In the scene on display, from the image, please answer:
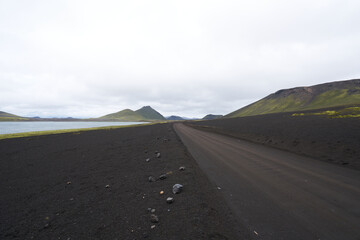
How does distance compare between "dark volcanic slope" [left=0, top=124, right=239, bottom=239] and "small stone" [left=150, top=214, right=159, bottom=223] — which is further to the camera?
"small stone" [left=150, top=214, right=159, bottom=223]

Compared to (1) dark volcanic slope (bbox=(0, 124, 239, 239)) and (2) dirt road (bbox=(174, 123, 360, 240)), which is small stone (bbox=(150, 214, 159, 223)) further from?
(2) dirt road (bbox=(174, 123, 360, 240))

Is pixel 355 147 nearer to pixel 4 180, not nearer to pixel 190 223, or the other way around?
pixel 190 223

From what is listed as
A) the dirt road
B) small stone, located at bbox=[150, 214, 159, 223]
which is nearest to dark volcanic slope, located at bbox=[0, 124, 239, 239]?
small stone, located at bbox=[150, 214, 159, 223]

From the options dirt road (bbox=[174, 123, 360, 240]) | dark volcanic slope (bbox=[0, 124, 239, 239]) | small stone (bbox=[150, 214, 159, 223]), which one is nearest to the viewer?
dirt road (bbox=[174, 123, 360, 240])

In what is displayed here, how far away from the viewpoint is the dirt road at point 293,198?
442cm

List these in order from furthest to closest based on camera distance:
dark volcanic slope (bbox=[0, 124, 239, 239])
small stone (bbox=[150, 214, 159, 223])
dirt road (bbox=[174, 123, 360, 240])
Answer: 1. small stone (bbox=[150, 214, 159, 223])
2. dark volcanic slope (bbox=[0, 124, 239, 239])
3. dirt road (bbox=[174, 123, 360, 240])

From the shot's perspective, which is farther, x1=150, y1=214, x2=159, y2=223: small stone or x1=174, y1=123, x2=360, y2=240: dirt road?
x1=150, y1=214, x2=159, y2=223: small stone

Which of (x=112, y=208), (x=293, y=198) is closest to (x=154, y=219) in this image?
(x=112, y=208)

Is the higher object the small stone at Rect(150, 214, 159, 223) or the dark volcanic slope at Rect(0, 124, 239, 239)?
the small stone at Rect(150, 214, 159, 223)

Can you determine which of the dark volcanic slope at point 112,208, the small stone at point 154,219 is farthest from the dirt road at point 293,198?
the small stone at point 154,219

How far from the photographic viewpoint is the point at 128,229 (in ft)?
15.1

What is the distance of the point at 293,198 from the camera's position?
618 cm

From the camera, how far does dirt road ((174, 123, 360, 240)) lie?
4.42m

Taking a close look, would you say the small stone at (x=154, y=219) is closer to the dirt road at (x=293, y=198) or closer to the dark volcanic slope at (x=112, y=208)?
the dark volcanic slope at (x=112, y=208)
